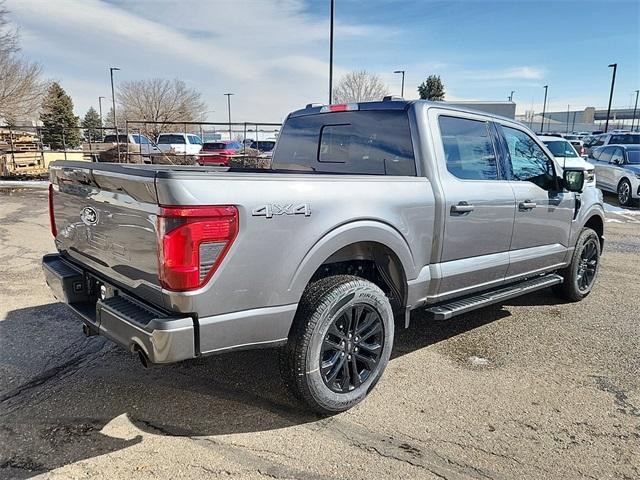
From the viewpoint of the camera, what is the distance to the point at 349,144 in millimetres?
4086

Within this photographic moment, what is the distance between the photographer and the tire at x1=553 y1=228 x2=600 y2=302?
5.21m

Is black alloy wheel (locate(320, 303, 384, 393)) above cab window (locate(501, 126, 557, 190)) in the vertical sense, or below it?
below

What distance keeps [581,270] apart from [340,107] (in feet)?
10.7

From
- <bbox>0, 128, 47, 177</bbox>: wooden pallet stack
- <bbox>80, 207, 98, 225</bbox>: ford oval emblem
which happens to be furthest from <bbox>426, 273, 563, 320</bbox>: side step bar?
<bbox>0, 128, 47, 177</bbox>: wooden pallet stack

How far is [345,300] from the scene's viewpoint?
2975mm

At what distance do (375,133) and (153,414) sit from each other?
2.48 meters

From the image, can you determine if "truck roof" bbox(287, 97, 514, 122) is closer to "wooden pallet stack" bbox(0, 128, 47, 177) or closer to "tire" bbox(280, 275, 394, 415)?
"tire" bbox(280, 275, 394, 415)

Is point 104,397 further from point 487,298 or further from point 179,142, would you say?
point 179,142

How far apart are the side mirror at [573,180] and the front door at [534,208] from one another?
0.27 feet

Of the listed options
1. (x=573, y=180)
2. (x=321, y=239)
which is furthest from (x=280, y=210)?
(x=573, y=180)

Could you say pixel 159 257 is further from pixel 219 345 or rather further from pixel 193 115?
pixel 193 115

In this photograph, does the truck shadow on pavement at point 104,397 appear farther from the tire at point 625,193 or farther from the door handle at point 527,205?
A: the tire at point 625,193

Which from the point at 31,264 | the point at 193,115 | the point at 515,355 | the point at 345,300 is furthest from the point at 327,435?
the point at 193,115

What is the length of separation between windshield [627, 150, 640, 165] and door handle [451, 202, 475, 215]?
44.2ft
